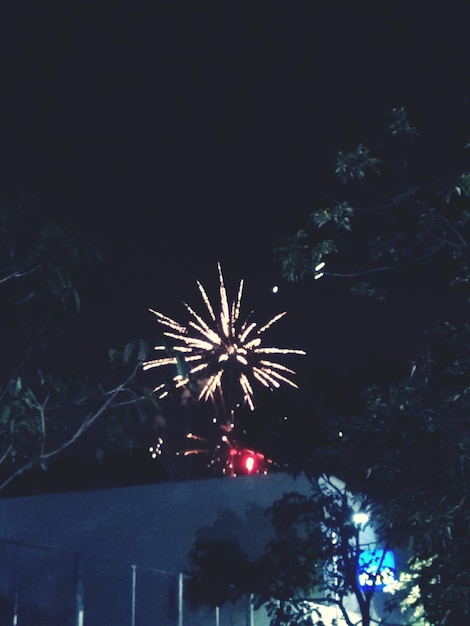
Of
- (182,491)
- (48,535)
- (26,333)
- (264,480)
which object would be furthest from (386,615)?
(26,333)

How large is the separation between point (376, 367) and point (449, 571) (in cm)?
813

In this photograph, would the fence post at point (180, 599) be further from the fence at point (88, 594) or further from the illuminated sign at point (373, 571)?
the illuminated sign at point (373, 571)

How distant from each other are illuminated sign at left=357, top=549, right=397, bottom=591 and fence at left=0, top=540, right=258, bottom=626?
2.61 metres

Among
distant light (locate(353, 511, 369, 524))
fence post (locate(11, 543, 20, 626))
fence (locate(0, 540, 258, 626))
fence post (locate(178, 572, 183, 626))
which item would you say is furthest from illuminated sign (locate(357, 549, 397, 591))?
fence post (locate(11, 543, 20, 626))

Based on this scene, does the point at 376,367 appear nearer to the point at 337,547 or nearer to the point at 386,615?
the point at 337,547

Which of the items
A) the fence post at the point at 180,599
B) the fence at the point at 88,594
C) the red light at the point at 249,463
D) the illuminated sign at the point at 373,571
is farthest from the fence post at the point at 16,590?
the red light at the point at 249,463

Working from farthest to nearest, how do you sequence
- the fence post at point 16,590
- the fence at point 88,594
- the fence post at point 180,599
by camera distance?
the fence post at point 180,599, the fence at point 88,594, the fence post at point 16,590

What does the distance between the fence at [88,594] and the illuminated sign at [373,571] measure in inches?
103

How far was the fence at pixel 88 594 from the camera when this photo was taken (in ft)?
51.6

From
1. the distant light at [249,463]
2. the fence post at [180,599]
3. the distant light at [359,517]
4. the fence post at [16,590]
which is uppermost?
the distant light at [249,463]

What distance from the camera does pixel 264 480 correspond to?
21922 mm

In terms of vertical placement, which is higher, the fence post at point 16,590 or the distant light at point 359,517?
the distant light at point 359,517

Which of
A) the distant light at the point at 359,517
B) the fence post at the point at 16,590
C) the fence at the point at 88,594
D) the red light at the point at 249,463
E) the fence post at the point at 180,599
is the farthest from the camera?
the red light at the point at 249,463

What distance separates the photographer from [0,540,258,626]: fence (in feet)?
51.6
